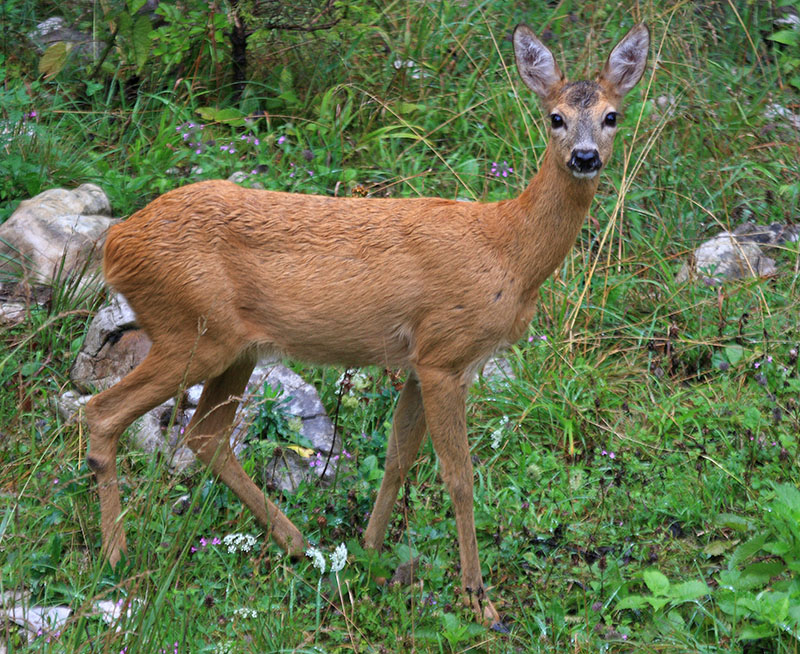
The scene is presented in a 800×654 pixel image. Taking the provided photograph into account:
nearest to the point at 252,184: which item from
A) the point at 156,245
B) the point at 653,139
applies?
the point at 156,245

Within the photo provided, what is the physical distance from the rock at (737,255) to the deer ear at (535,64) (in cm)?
182

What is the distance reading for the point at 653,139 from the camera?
6.32 meters

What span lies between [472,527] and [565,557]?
0.44m

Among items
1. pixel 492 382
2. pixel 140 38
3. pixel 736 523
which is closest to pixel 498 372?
pixel 492 382

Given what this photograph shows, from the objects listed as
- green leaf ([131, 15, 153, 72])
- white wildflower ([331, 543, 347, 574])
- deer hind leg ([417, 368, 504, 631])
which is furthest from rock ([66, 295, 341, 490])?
green leaf ([131, 15, 153, 72])

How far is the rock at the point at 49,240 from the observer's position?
5.50 metres

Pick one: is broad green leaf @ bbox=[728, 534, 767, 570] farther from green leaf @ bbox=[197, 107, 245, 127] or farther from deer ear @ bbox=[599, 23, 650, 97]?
green leaf @ bbox=[197, 107, 245, 127]

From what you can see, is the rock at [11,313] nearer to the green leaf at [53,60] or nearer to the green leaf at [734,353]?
the green leaf at [53,60]

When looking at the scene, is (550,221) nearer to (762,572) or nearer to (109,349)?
(762,572)

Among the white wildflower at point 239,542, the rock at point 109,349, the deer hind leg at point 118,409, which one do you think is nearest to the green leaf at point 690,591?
the white wildflower at point 239,542

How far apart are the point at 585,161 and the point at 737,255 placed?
224 cm

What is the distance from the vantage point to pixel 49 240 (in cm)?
558

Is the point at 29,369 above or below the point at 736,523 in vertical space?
below

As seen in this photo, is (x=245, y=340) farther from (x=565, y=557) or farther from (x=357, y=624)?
(x=565, y=557)
